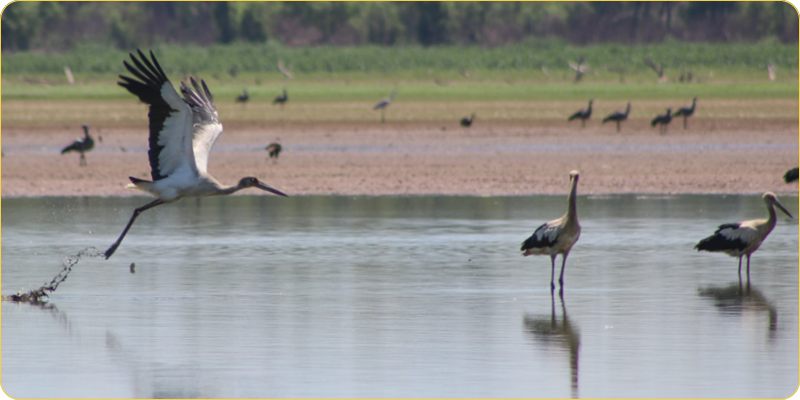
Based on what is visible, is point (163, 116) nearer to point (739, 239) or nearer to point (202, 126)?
point (202, 126)

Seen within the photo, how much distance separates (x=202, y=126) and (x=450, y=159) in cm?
1197

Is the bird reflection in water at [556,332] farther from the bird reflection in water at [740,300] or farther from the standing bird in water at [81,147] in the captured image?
the standing bird in water at [81,147]

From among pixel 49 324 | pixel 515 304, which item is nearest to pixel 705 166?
pixel 515 304

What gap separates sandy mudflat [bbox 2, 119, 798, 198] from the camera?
726 inches

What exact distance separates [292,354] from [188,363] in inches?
24.8

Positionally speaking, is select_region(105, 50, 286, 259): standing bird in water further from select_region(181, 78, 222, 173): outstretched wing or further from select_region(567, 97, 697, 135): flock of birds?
select_region(567, 97, 697, 135): flock of birds

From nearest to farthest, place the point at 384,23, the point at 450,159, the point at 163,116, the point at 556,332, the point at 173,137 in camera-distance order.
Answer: the point at 556,332
the point at 163,116
the point at 173,137
the point at 450,159
the point at 384,23

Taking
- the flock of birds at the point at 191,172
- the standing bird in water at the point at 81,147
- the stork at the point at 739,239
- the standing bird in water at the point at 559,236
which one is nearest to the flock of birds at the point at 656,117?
→ the standing bird in water at the point at 81,147

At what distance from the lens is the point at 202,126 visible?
10523mm

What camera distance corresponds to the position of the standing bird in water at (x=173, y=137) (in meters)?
8.96

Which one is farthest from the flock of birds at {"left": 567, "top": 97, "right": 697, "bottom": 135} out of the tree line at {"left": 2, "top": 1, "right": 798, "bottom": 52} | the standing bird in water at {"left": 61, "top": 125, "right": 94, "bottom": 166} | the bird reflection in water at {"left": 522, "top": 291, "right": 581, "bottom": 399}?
the tree line at {"left": 2, "top": 1, "right": 798, "bottom": 52}

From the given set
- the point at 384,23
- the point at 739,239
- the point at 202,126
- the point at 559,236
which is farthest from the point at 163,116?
the point at 384,23

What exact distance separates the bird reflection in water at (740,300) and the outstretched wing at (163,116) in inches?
168

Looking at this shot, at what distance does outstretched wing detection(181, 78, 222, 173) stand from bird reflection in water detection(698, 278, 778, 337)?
4.37 metres
